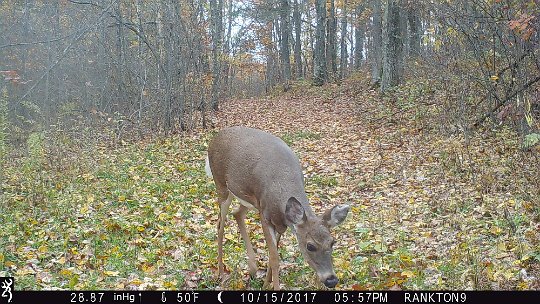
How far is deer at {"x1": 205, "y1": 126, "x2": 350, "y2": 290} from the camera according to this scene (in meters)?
4.58

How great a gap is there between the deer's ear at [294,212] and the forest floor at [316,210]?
37.5 inches

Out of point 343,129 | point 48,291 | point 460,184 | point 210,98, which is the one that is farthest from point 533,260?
point 210,98

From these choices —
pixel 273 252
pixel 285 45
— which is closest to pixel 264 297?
pixel 273 252

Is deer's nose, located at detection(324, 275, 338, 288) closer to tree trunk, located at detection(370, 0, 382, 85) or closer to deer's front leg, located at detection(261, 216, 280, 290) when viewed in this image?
deer's front leg, located at detection(261, 216, 280, 290)

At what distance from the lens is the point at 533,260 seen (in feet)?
17.3

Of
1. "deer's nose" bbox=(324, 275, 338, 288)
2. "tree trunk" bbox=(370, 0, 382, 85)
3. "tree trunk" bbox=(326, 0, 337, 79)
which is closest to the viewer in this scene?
"deer's nose" bbox=(324, 275, 338, 288)

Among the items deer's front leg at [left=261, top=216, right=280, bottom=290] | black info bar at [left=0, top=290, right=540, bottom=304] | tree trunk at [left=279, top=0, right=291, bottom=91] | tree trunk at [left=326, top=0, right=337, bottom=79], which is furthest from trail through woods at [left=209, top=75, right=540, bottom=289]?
tree trunk at [left=326, top=0, right=337, bottom=79]

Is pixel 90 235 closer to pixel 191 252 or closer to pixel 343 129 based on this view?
pixel 191 252

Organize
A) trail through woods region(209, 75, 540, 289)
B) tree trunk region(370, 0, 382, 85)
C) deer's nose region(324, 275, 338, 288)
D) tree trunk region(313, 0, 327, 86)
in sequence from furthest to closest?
1. tree trunk region(313, 0, 327, 86)
2. tree trunk region(370, 0, 382, 85)
3. trail through woods region(209, 75, 540, 289)
4. deer's nose region(324, 275, 338, 288)

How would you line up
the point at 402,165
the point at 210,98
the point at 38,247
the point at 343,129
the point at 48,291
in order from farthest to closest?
1. the point at 210,98
2. the point at 343,129
3. the point at 402,165
4. the point at 38,247
5. the point at 48,291

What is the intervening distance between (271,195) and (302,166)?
234 inches

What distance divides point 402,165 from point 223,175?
501 centimetres

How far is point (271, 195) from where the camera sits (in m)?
5.12

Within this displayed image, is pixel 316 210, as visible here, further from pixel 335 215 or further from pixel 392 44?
pixel 392 44
